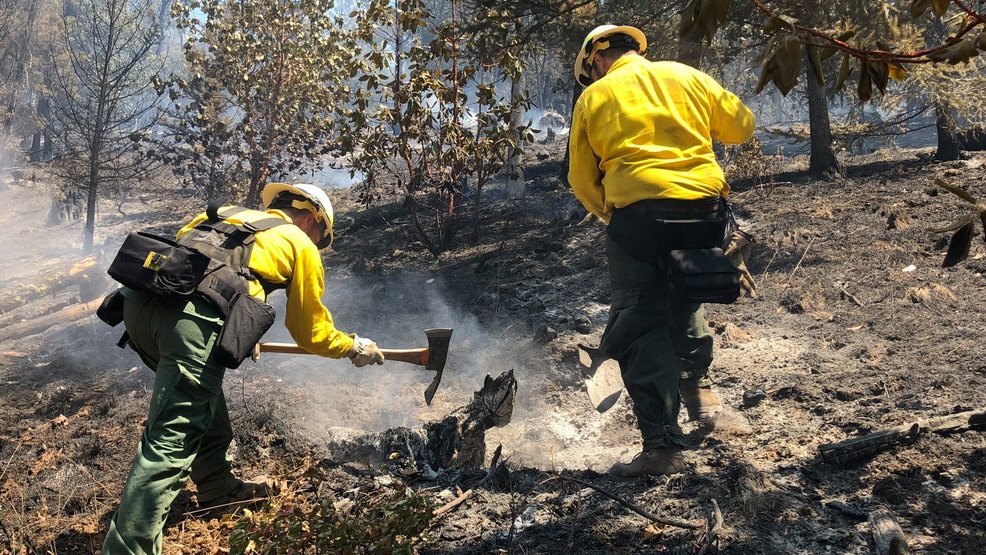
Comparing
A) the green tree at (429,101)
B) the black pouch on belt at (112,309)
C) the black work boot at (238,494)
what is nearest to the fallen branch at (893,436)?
the black work boot at (238,494)

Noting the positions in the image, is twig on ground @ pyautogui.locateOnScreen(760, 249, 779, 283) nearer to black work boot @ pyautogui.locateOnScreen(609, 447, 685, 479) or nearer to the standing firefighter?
the standing firefighter

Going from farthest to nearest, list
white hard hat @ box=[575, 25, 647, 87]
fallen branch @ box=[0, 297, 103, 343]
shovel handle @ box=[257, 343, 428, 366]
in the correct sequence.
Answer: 1. fallen branch @ box=[0, 297, 103, 343]
2. shovel handle @ box=[257, 343, 428, 366]
3. white hard hat @ box=[575, 25, 647, 87]

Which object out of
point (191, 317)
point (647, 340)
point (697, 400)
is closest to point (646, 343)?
point (647, 340)

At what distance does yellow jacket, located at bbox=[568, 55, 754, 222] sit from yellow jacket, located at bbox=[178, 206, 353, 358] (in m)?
1.43

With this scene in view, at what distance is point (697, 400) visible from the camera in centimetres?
397

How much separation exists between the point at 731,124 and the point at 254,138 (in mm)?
8389

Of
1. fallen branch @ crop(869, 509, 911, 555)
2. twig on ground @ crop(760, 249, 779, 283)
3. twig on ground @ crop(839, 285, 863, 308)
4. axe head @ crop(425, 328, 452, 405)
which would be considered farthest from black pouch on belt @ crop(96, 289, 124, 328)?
twig on ground @ crop(760, 249, 779, 283)

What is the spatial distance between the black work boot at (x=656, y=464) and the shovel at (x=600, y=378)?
1.90 feet

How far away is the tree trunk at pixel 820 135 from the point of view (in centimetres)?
941

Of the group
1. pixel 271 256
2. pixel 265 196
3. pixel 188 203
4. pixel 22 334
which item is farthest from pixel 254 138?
pixel 271 256

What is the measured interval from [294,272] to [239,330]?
40 centimetres

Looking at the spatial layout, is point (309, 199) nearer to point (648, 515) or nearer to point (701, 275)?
point (701, 275)

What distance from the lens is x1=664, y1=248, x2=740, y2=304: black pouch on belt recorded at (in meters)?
3.44

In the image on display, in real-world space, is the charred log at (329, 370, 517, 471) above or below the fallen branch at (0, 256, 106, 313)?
above
